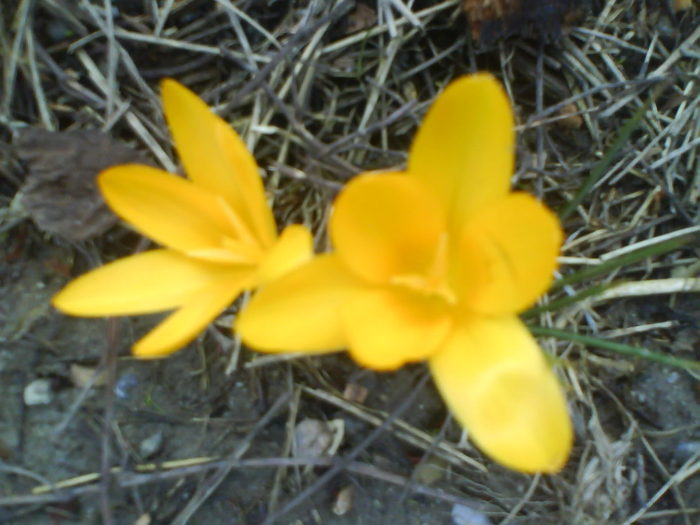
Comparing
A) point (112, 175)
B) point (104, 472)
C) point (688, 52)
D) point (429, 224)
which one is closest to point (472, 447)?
point (429, 224)

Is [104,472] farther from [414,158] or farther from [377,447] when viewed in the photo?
[414,158]

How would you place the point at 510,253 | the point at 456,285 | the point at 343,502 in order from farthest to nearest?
the point at 343,502 < the point at 456,285 < the point at 510,253

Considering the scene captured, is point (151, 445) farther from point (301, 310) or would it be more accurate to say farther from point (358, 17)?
point (358, 17)

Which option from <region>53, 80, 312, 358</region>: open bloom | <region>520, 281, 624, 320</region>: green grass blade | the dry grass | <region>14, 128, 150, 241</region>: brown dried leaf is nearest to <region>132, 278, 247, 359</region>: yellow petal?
<region>53, 80, 312, 358</region>: open bloom

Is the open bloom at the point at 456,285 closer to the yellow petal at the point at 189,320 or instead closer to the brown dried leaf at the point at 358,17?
the yellow petal at the point at 189,320

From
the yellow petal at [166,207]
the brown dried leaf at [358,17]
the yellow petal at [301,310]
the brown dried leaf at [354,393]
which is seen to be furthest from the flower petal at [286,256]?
the brown dried leaf at [358,17]

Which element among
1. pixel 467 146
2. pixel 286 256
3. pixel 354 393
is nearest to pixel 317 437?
pixel 354 393
